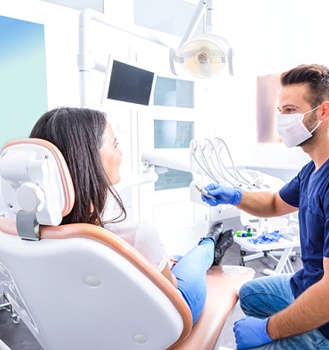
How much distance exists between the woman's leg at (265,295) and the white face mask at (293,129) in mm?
560

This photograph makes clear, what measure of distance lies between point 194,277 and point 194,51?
0.92 m

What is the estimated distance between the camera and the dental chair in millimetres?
594

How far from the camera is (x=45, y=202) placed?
0.59 meters

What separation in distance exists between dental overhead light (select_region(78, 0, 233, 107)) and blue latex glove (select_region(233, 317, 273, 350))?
1.00m

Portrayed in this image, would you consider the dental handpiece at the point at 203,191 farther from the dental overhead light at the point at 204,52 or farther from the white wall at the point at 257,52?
the white wall at the point at 257,52

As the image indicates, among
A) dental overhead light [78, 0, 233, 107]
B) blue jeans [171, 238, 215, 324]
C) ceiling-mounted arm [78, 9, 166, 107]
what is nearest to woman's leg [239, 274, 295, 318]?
blue jeans [171, 238, 215, 324]

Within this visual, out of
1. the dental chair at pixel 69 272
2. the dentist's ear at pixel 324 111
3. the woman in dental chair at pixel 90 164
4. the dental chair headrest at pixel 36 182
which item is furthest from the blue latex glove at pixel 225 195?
the dental chair headrest at pixel 36 182

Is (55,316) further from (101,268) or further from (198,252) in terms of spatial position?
(198,252)

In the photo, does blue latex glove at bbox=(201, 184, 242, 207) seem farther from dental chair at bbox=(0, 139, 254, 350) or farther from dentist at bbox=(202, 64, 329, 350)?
dental chair at bbox=(0, 139, 254, 350)

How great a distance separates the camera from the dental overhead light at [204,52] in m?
1.28

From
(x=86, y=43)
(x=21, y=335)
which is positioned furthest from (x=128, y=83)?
(x=21, y=335)

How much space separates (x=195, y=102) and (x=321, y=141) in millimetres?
2236

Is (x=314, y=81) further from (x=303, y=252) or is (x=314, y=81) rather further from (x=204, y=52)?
(x=303, y=252)

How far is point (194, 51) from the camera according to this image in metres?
1.33
